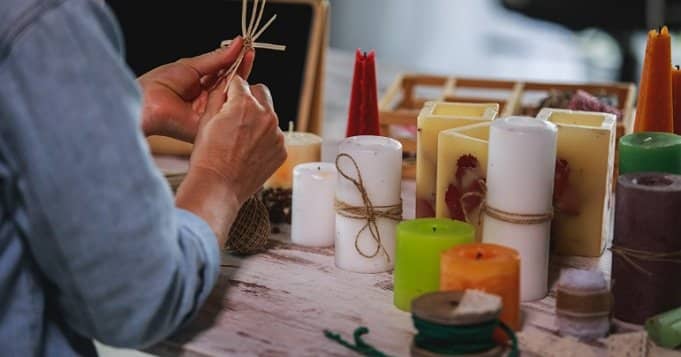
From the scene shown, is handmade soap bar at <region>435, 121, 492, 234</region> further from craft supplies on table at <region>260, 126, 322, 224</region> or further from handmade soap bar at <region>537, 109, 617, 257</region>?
craft supplies on table at <region>260, 126, 322, 224</region>

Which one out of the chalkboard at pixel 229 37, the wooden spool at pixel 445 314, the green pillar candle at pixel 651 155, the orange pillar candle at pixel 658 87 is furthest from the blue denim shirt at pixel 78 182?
the chalkboard at pixel 229 37

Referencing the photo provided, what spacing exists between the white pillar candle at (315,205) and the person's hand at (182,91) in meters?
0.15

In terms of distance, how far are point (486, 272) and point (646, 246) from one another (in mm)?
179

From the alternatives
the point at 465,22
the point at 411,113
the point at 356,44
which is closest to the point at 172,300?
the point at 411,113

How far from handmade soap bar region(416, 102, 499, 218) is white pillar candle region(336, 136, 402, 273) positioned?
0.30 ft

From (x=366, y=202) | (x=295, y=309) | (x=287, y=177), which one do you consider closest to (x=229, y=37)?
(x=287, y=177)

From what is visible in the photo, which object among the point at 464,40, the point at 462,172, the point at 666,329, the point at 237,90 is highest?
the point at 237,90

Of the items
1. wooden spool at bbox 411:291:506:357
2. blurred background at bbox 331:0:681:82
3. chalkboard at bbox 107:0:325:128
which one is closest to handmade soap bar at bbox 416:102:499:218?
wooden spool at bbox 411:291:506:357

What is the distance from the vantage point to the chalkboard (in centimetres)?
202

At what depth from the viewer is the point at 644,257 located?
1.03 metres

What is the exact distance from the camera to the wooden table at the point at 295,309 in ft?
3.31

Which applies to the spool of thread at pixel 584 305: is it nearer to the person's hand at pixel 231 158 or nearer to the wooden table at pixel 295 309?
the wooden table at pixel 295 309

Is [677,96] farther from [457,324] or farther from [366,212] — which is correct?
[457,324]

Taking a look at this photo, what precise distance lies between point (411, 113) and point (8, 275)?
841 mm
